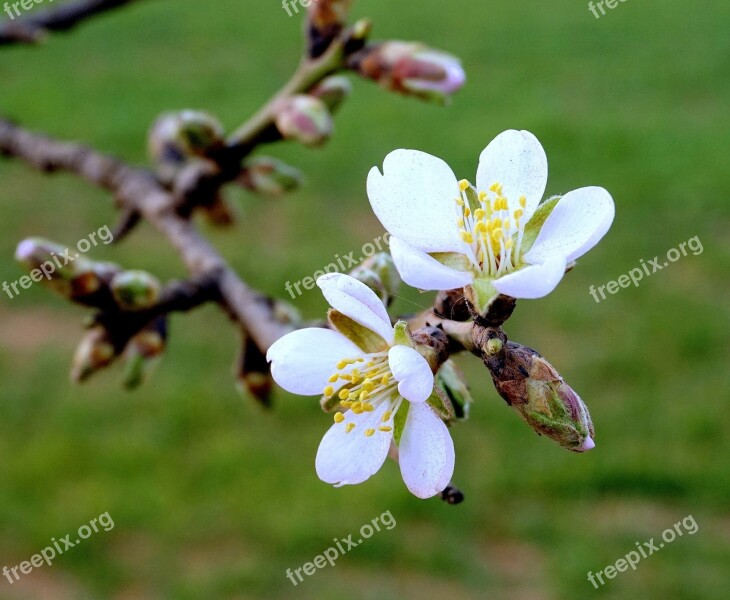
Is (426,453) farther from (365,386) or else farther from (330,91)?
(330,91)

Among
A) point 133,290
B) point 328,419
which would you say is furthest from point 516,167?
point 328,419

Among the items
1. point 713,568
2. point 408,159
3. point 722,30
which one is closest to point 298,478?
point 713,568

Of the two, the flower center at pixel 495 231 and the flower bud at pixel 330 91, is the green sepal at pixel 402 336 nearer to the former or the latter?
the flower center at pixel 495 231

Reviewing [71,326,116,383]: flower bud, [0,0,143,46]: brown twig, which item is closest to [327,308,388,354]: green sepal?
[71,326,116,383]: flower bud

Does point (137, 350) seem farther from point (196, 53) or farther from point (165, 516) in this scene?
point (196, 53)

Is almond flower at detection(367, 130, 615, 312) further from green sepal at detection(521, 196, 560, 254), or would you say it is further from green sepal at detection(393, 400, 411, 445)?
green sepal at detection(393, 400, 411, 445)

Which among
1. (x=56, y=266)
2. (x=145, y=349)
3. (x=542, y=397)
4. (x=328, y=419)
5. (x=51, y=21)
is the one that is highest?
(x=51, y=21)
